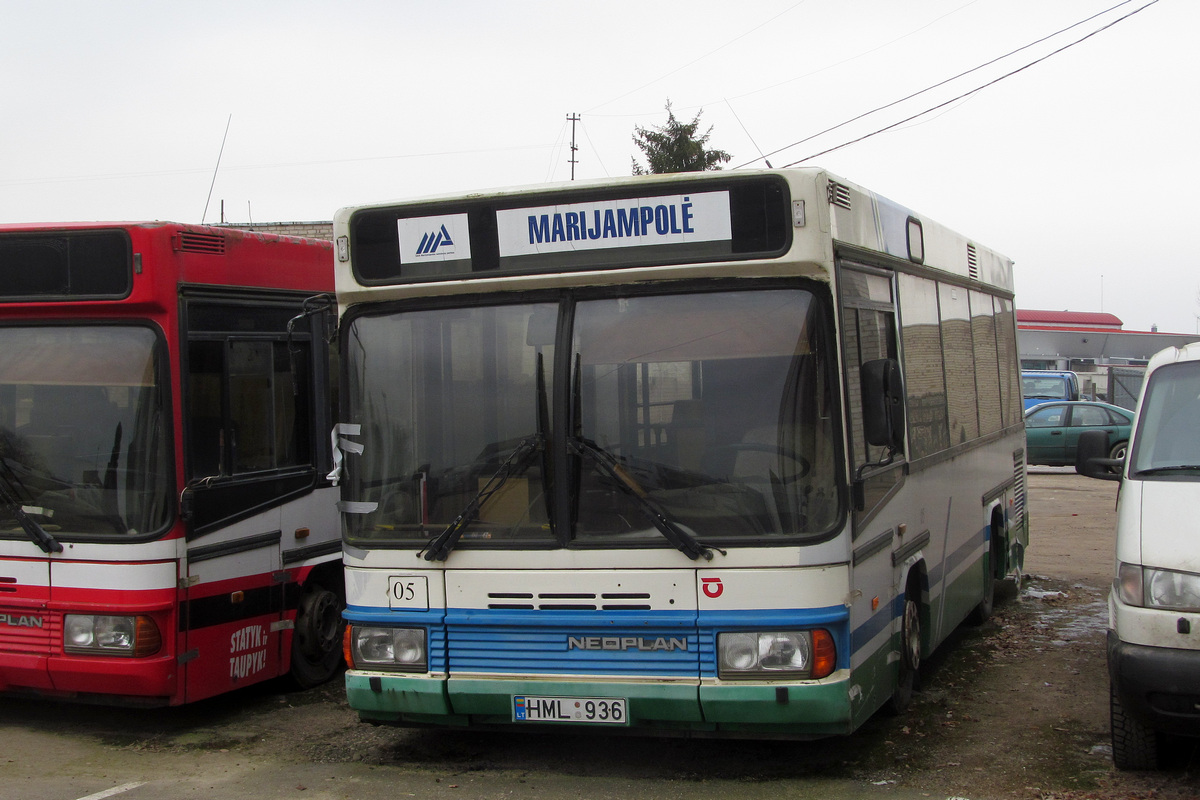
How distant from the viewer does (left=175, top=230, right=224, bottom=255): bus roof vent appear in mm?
6641

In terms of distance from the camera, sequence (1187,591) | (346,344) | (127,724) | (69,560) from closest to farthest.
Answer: (1187,591) < (346,344) < (69,560) < (127,724)

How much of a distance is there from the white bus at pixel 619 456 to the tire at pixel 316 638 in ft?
6.77

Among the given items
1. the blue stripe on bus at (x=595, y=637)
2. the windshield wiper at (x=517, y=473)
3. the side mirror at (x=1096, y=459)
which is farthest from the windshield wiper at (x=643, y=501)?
the side mirror at (x=1096, y=459)

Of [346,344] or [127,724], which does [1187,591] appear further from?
[127,724]

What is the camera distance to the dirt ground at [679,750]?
5.52 metres

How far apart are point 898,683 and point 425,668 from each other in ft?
8.61

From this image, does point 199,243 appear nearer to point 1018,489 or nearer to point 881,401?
point 881,401

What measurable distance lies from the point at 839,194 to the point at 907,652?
8.72ft

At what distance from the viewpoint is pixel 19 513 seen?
258 inches

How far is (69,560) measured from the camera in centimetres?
645

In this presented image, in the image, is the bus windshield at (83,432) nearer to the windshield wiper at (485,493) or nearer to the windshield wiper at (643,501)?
the windshield wiper at (485,493)

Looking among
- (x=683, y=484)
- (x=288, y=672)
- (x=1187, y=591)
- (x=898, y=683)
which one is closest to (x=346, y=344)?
A: (x=683, y=484)

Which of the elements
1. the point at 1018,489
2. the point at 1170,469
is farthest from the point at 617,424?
the point at 1018,489

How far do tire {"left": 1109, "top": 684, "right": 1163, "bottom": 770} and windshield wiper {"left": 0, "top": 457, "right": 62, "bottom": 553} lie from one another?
213 inches
